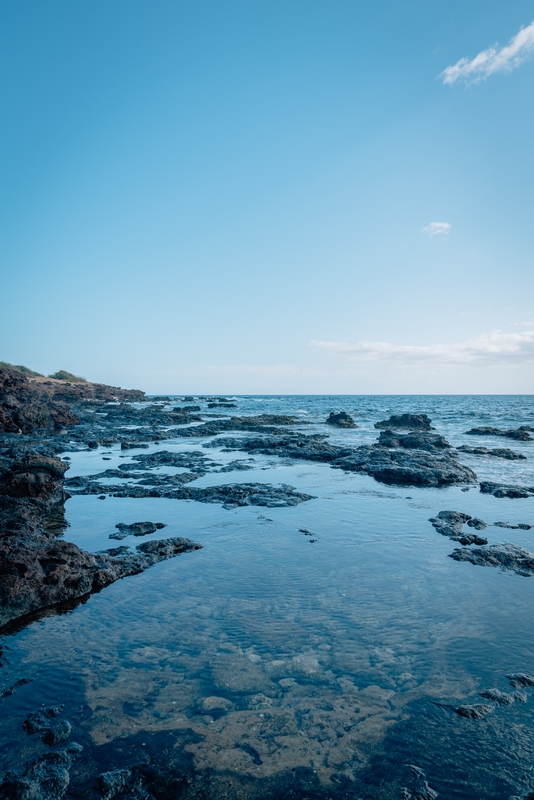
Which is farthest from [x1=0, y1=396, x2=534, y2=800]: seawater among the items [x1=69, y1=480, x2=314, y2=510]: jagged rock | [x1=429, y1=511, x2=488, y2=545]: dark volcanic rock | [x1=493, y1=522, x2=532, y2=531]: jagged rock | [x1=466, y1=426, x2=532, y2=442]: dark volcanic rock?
[x1=466, y1=426, x2=532, y2=442]: dark volcanic rock

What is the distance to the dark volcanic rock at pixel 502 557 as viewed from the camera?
9.16 meters

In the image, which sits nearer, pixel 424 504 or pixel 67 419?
pixel 424 504

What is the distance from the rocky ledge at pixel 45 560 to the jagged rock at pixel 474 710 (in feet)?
20.2

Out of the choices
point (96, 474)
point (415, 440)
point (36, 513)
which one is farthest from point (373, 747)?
point (415, 440)

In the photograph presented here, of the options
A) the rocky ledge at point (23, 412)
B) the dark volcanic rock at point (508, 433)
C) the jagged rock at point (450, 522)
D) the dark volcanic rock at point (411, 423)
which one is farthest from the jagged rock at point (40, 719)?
the dark volcanic rock at point (411, 423)

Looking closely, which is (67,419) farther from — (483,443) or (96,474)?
(483,443)

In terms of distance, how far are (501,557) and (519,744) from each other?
18.9ft

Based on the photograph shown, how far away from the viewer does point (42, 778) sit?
12.7 ft

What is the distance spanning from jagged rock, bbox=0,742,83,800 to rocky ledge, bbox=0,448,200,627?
317 centimetres

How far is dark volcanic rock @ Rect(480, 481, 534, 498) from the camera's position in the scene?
15.9 metres

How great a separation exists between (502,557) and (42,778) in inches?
360

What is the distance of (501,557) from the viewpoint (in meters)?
9.52

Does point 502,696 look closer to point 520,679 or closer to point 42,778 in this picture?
point 520,679

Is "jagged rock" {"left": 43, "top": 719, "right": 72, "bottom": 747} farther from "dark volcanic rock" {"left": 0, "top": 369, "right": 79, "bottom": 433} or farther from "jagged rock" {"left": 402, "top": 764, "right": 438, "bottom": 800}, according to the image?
"dark volcanic rock" {"left": 0, "top": 369, "right": 79, "bottom": 433}
